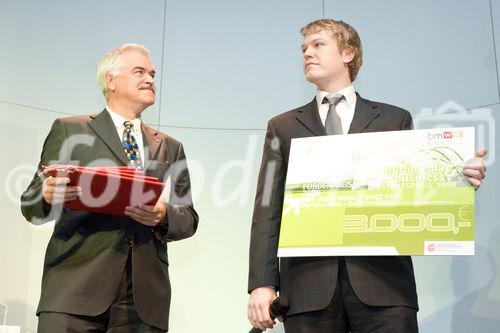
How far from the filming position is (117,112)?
2.68 meters

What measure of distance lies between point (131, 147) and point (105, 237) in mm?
384

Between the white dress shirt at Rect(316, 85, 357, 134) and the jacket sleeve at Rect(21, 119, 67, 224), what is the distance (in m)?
0.97

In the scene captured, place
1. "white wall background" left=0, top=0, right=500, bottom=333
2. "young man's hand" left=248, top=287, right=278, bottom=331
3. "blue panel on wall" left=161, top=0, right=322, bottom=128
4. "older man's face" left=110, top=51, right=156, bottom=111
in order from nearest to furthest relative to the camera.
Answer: "young man's hand" left=248, top=287, right=278, bottom=331
"older man's face" left=110, top=51, right=156, bottom=111
"white wall background" left=0, top=0, right=500, bottom=333
"blue panel on wall" left=161, top=0, right=322, bottom=128

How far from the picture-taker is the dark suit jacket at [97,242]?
219 cm

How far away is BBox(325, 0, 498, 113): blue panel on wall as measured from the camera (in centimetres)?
392

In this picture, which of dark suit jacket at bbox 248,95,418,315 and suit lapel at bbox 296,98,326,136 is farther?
suit lapel at bbox 296,98,326,136

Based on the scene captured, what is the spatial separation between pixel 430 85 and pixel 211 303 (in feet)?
6.40

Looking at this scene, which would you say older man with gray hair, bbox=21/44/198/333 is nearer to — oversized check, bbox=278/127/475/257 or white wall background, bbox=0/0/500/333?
oversized check, bbox=278/127/475/257

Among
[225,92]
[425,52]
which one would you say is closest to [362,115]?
[425,52]

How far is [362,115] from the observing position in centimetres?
219

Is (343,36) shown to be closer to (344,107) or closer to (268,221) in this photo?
(344,107)

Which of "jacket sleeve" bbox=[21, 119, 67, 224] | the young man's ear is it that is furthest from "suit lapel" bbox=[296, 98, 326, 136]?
"jacket sleeve" bbox=[21, 119, 67, 224]

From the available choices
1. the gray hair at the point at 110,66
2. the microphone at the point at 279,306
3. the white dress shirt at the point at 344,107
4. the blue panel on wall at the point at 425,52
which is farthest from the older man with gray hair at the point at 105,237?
the blue panel on wall at the point at 425,52

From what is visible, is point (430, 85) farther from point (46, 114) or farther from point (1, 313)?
point (1, 313)
